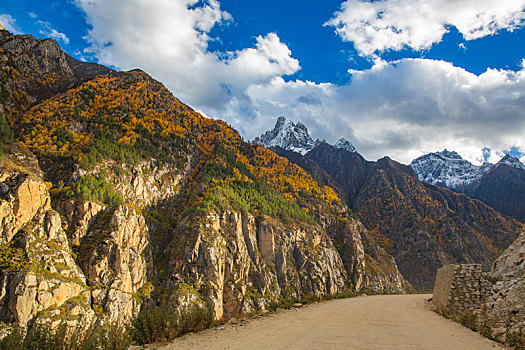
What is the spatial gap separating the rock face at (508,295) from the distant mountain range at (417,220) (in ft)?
277

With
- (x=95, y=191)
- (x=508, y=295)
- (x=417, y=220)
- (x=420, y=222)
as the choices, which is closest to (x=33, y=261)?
(x=95, y=191)

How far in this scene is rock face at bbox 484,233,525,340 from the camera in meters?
10.5

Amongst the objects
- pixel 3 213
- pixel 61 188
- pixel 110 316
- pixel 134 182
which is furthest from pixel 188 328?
pixel 134 182

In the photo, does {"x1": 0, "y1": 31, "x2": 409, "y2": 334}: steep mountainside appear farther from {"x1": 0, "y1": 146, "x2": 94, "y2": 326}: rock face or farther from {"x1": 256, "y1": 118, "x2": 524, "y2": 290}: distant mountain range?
{"x1": 256, "y1": 118, "x2": 524, "y2": 290}: distant mountain range

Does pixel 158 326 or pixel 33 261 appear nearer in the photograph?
pixel 158 326

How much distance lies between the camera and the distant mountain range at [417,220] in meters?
96.8

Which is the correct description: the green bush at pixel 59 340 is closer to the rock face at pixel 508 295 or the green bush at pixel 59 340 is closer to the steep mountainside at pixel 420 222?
the rock face at pixel 508 295

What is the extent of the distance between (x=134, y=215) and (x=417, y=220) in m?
106

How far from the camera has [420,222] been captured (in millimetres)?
109562

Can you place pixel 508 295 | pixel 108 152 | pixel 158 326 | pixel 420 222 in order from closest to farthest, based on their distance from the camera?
pixel 158 326 → pixel 508 295 → pixel 108 152 → pixel 420 222

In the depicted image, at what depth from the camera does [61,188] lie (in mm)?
37375

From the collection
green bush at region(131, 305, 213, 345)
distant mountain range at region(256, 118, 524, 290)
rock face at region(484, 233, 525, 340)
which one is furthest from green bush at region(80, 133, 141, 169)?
distant mountain range at region(256, 118, 524, 290)

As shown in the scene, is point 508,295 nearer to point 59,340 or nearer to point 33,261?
point 59,340

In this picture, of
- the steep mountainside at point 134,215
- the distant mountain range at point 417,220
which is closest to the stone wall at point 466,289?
the steep mountainside at point 134,215
